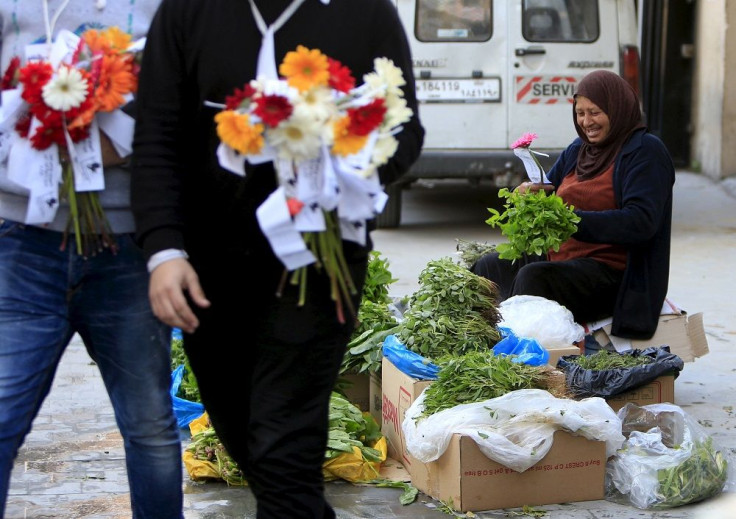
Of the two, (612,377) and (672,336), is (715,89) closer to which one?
(672,336)

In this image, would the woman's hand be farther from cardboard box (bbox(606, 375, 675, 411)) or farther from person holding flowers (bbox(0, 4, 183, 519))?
person holding flowers (bbox(0, 4, 183, 519))

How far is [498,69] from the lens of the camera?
30.4ft

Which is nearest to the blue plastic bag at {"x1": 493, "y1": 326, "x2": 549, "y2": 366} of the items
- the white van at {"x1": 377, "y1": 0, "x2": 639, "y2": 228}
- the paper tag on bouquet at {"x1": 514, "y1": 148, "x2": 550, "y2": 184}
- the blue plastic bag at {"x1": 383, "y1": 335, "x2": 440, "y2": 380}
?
the blue plastic bag at {"x1": 383, "y1": 335, "x2": 440, "y2": 380}

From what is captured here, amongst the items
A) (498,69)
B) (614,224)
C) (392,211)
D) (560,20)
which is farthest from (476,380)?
(392,211)

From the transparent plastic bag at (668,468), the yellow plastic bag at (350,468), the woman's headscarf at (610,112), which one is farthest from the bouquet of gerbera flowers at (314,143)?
the woman's headscarf at (610,112)

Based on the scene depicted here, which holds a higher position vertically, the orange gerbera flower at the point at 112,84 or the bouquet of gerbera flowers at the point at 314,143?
the orange gerbera flower at the point at 112,84

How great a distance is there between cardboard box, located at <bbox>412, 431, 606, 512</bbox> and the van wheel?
6073mm

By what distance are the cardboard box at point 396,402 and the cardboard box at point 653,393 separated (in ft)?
2.70

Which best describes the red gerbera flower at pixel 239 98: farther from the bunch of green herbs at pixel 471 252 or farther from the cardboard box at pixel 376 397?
the bunch of green herbs at pixel 471 252

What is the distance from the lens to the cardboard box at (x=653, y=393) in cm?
436

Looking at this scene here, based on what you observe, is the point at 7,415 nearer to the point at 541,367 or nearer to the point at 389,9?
the point at 389,9

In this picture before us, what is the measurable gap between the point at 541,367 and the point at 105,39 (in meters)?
2.10

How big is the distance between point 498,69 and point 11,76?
7016mm

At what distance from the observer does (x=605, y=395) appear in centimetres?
424
